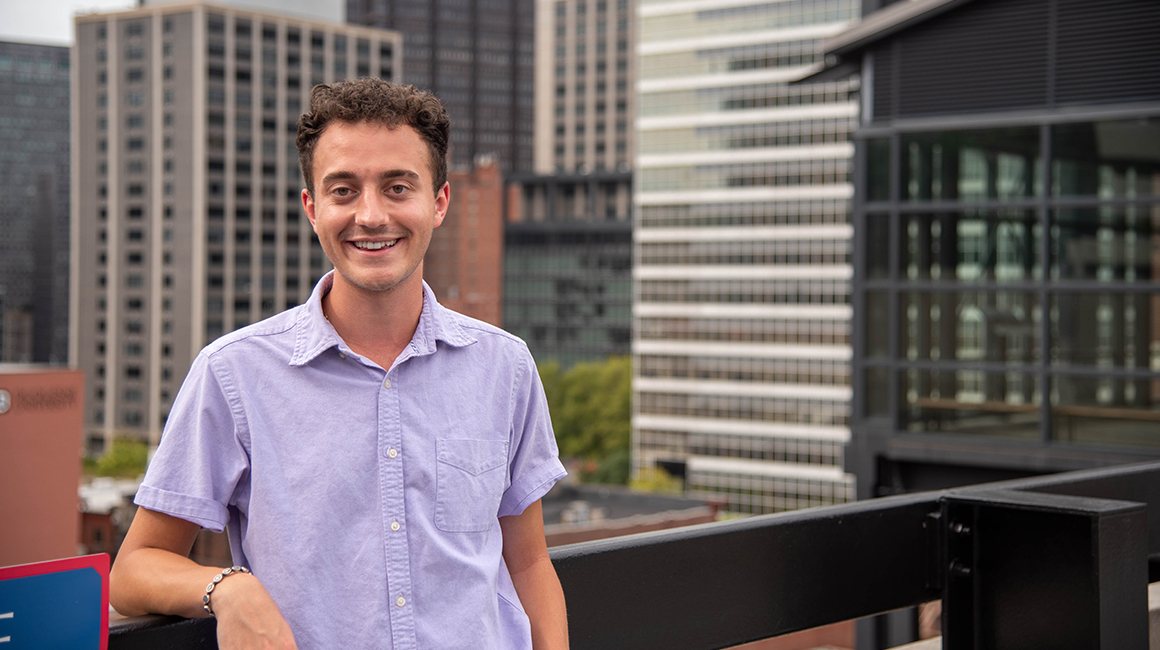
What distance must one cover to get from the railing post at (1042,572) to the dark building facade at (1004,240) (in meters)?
12.4

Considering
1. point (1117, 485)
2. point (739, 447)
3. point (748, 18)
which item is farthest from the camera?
Result: point (748, 18)

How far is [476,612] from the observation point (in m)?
2.33

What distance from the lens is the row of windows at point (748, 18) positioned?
285 ft

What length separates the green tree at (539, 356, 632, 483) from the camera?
319 ft

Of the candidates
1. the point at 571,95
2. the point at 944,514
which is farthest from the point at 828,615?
the point at 571,95

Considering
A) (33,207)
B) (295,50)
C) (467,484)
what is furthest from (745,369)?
(33,207)

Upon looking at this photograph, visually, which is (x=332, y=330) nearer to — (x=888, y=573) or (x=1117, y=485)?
(x=888, y=573)

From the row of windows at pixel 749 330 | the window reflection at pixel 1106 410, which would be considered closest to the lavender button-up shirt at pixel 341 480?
the window reflection at pixel 1106 410

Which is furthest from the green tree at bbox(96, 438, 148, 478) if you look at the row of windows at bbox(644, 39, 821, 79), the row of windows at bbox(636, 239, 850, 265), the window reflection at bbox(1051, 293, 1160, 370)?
the window reflection at bbox(1051, 293, 1160, 370)

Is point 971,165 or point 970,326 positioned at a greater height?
point 971,165

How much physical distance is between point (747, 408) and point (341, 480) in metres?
90.2

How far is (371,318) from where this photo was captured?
239 centimetres

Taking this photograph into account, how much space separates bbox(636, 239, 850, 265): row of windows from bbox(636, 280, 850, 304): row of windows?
165cm

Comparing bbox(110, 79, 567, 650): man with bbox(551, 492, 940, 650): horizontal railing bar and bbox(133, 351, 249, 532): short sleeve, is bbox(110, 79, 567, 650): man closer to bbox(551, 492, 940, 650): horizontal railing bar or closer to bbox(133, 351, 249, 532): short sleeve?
bbox(133, 351, 249, 532): short sleeve
